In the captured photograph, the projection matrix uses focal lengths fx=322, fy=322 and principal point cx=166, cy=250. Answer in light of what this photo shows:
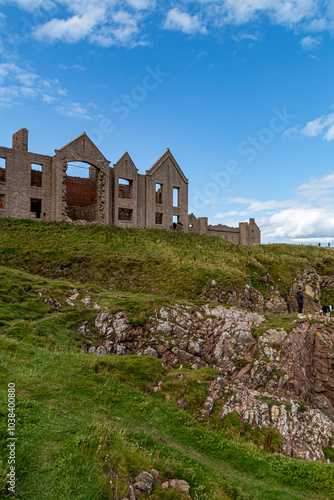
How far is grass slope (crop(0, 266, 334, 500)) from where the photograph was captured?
6180mm

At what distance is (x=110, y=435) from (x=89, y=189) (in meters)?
46.5

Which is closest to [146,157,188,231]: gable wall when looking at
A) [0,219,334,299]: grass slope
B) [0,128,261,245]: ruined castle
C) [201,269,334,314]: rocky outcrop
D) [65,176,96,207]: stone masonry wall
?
[0,128,261,245]: ruined castle

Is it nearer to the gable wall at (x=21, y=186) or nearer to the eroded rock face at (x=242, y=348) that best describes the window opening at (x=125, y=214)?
the gable wall at (x=21, y=186)

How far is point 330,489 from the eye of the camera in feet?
30.2

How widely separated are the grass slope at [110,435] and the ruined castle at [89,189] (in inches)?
1081

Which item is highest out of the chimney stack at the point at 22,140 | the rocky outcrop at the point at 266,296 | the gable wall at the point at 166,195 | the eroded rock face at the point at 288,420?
the chimney stack at the point at 22,140

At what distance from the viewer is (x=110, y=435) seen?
7598 millimetres

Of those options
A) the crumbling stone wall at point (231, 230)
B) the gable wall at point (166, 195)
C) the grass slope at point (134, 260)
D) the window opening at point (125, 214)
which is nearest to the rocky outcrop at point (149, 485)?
the grass slope at point (134, 260)

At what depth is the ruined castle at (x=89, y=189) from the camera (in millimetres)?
38844

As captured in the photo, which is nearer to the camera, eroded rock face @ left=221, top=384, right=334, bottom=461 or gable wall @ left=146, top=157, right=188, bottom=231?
eroded rock face @ left=221, top=384, right=334, bottom=461

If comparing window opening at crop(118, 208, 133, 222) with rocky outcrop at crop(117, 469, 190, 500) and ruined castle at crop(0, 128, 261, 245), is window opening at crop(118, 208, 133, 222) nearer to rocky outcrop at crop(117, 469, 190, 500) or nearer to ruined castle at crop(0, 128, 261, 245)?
ruined castle at crop(0, 128, 261, 245)

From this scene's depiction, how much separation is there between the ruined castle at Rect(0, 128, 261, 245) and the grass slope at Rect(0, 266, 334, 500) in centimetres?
2745

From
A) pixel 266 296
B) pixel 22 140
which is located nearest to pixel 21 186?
pixel 22 140

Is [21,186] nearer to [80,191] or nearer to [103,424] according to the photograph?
[80,191]
